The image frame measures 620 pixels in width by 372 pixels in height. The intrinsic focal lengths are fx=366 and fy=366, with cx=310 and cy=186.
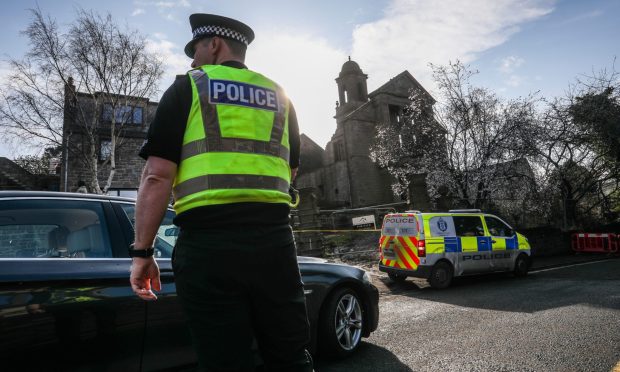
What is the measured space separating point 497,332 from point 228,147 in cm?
421

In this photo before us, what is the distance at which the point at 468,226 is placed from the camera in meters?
8.73

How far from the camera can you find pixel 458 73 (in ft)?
50.9

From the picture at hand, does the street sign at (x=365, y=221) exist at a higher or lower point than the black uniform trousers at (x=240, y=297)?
higher

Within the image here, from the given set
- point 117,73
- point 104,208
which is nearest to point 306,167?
point 117,73

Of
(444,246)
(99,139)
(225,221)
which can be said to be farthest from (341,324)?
(99,139)

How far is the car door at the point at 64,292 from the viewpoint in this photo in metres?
1.96

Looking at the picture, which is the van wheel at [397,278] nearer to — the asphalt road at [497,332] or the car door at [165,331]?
the asphalt road at [497,332]

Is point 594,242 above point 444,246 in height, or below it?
below

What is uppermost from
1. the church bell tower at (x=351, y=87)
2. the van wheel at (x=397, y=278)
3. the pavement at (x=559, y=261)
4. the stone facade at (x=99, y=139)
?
the church bell tower at (x=351, y=87)

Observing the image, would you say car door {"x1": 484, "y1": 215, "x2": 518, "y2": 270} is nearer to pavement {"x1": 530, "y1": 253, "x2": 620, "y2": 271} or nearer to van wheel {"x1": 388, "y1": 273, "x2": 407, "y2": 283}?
van wheel {"x1": 388, "y1": 273, "x2": 407, "y2": 283}

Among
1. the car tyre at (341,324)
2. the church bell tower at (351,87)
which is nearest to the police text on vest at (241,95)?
the car tyre at (341,324)

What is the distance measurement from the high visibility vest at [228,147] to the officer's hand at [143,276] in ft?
0.82

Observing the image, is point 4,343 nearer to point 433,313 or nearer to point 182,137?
point 182,137

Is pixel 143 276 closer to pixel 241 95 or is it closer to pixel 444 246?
pixel 241 95
